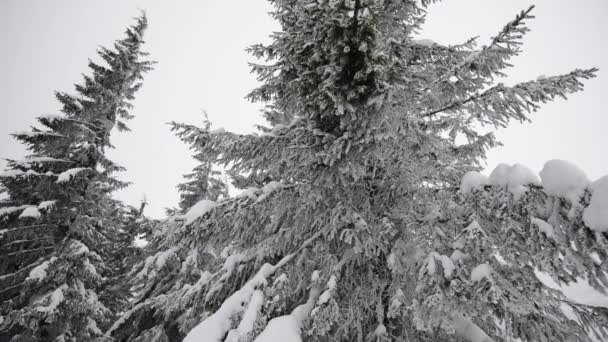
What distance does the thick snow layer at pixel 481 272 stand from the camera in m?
2.51

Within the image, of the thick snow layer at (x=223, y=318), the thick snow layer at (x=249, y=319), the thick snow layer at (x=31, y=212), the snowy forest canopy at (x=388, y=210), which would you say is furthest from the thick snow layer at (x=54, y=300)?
the thick snow layer at (x=249, y=319)

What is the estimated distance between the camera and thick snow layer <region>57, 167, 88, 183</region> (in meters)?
10.6

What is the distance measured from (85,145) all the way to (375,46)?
13004mm

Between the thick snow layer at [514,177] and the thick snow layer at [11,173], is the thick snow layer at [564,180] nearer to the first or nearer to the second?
the thick snow layer at [514,177]

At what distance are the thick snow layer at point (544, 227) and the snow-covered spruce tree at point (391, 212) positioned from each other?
0.07ft

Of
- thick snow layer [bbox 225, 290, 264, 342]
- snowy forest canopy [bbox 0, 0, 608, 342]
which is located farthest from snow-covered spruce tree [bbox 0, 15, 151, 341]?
thick snow layer [bbox 225, 290, 264, 342]

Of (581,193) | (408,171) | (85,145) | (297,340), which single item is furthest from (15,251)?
(581,193)

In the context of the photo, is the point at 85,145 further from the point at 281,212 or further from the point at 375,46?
the point at 375,46

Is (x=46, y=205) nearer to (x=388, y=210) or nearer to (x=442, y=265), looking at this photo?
(x=388, y=210)

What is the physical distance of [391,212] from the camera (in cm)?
424

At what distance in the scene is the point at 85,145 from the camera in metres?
12.0

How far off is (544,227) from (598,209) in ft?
1.23

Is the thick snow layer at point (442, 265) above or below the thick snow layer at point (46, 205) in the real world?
below

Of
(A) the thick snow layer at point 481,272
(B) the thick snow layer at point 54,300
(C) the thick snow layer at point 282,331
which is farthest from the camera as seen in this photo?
(B) the thick snow layer at point 54,300
